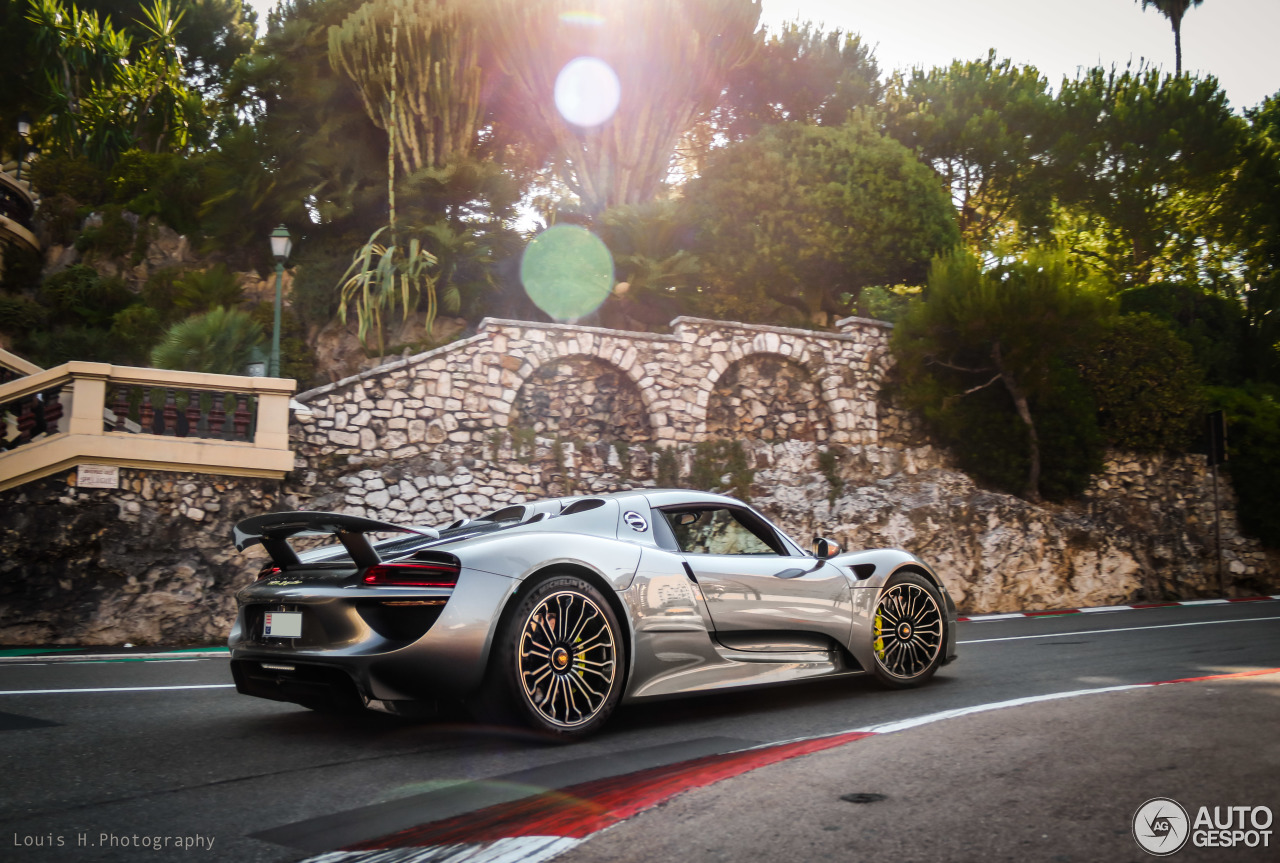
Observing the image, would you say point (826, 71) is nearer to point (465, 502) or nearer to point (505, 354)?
point (505, 354)

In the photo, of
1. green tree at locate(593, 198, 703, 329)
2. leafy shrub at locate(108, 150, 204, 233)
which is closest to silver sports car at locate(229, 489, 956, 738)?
green tree at locate(593, 198, 703, 329)

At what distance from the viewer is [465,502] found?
1398cm

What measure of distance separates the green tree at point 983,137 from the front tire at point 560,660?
1035 inches

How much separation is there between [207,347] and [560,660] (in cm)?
1219

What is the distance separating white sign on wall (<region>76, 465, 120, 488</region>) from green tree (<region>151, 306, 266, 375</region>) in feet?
10.0

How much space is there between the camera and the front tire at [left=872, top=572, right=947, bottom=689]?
5613 mm

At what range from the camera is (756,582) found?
5.03 metres

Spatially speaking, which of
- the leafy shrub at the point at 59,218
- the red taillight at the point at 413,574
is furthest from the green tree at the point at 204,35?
the red taillight at the point at 413,574

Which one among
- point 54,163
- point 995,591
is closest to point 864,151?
point 995,591

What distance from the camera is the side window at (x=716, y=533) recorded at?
507 centimetres

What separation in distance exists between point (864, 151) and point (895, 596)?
1817 cm

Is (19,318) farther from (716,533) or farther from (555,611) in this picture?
(555,611)

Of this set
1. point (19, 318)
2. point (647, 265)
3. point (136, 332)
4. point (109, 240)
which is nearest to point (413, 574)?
point (647, 265)

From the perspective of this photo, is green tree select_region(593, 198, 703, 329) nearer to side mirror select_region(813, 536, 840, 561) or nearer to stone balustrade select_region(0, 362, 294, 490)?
stone balustrade select_region(0, 362, 294, 490)
